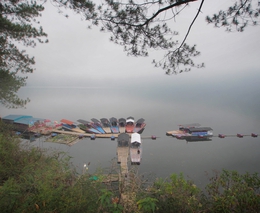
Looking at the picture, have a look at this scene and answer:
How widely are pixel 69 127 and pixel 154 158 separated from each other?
9.91 meters

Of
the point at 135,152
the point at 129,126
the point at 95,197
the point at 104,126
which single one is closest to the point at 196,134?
the point at 129,126

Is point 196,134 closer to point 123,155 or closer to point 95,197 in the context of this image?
point 123,155

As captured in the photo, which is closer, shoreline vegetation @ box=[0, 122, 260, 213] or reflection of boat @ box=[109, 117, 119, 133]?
shoreline vegetation @ box=[0, 122, 260, 213]

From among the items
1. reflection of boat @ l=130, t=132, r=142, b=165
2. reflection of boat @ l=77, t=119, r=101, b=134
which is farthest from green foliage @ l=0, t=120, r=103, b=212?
reflection of boat @ l=77, t=119, r=101, b=134

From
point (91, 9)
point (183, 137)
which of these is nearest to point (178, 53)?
point (91, 9)

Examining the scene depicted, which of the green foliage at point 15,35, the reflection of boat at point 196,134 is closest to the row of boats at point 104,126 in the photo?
the reflection of boat at point 196,134

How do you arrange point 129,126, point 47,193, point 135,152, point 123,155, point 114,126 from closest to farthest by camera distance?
point 47,193 → point 123,155 → point 135,152 → point 129,126 → point 114,126

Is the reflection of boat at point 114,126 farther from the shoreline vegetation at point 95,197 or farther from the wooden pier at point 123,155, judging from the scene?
the shoreline vegetation at point 95,197

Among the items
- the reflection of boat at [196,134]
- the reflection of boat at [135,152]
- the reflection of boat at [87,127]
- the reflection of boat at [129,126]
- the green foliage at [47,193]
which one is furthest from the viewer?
the reflection of boat at [129,126]

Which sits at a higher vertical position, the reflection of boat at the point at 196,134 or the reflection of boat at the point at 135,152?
the reflection of boat at the point at 196,134

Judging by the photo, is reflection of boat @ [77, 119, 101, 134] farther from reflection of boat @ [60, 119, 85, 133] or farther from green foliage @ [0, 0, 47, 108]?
green foliage @ [0, 0, 47, 108]

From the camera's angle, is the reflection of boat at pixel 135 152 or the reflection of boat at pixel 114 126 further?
the reflection of boat at pixel 114 126

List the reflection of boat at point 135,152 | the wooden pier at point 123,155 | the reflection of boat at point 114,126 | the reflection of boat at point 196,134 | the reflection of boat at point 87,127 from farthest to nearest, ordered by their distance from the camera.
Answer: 1. the reflection of boat at point 114,126
2. the reflection of boat at point 87,127
3. the reflection of boat at point 196,134
4. the reflection of boat at point 135,152
5. the wooden pier at point 123,155

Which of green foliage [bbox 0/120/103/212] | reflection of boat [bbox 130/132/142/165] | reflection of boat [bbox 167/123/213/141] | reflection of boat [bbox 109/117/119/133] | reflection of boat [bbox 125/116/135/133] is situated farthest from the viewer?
reflection of boat [bbox 109/117/119/133]
